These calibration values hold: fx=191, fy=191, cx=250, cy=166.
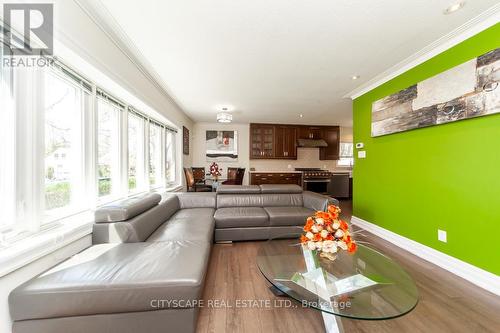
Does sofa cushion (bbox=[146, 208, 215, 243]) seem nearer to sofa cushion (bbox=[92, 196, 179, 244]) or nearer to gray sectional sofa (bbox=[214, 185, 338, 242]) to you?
sofa cushion (bbox=[92, 196, 179, 244])

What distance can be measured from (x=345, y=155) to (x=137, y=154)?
650 cm

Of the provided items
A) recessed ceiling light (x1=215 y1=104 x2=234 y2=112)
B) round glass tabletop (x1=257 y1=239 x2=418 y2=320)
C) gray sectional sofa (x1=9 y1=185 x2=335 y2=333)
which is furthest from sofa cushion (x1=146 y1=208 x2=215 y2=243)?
recessed ceiling light (x1=215 y1=104 x2=234 y2=112)

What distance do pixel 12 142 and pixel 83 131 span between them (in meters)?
0.74

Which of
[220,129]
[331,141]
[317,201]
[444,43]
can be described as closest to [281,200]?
[317,201]

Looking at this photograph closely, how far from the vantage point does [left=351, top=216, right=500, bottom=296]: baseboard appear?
1.81m

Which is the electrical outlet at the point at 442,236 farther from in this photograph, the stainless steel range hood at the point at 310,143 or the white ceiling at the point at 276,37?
the stainless steel range hood at the point at 310,143

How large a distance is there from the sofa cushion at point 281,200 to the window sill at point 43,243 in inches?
93.6

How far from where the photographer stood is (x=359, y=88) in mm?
3422

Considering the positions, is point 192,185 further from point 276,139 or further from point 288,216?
point 276,139

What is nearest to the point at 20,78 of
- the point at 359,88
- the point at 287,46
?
the point at 287,46

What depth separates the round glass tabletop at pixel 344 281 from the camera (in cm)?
109

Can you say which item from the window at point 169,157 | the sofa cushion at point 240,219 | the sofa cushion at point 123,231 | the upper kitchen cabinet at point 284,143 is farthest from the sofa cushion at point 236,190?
the upper kitchen cabinet at point 284,143

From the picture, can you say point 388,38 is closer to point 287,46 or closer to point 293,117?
point 287,46

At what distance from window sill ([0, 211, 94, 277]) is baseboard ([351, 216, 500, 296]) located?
3735 mm
